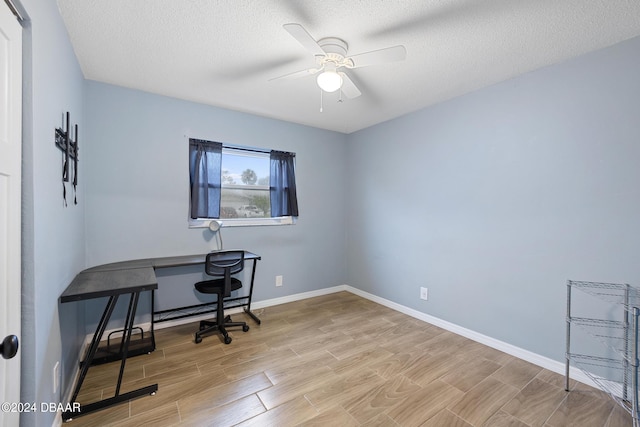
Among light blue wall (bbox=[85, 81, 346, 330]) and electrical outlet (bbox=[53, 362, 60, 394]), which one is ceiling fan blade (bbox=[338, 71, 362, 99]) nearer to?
light blue wall (bbox=[85, 81, 346, 330])

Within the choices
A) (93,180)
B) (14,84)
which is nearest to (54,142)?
(14,84)

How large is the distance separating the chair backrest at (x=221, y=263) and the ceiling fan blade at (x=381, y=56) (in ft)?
6.75

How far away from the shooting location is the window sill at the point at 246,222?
3163mm

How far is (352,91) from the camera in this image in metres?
2.31

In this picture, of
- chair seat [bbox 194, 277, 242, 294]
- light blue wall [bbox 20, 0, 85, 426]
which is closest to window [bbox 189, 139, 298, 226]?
chair seat [bbox 194, 277, 242, 294]

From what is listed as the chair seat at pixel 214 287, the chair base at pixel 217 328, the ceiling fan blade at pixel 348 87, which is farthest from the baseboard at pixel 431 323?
the ceiling fan blade at pixel 348 87

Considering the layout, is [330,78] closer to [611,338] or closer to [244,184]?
[244,184]

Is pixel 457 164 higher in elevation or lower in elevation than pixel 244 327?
higher

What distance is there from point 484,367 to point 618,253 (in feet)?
4.26

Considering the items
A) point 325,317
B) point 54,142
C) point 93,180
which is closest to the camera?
point 54,142

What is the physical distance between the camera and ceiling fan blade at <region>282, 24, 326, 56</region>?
1476 mm

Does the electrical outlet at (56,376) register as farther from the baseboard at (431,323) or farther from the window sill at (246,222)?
the window sill at (246,222)

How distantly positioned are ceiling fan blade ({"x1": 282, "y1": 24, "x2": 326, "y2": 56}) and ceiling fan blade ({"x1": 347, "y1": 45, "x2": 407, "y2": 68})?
0.28m

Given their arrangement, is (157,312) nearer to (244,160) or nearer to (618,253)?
(244,160)
